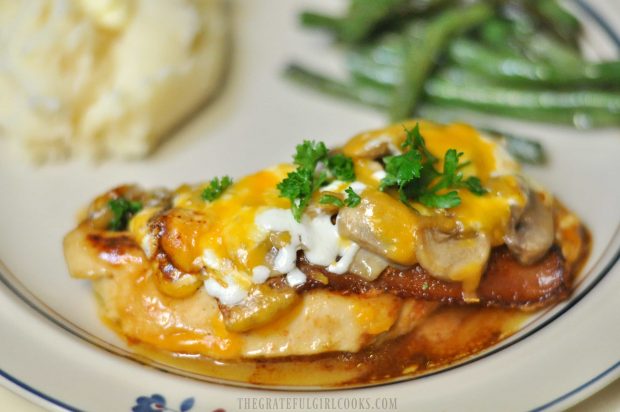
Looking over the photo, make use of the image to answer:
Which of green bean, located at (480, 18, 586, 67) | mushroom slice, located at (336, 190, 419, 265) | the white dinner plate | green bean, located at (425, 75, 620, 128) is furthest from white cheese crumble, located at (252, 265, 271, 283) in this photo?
green bean, located at (480, 18, 586, 67)

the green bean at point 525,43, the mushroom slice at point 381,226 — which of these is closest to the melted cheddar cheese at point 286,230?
the mushroom slice at point 381,226

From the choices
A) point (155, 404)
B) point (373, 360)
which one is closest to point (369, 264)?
point (373, 360)

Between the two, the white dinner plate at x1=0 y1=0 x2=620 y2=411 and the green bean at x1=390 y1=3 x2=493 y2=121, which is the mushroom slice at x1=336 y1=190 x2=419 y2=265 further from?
the green bean at x1=390 y1=3 x2=493 y2=121

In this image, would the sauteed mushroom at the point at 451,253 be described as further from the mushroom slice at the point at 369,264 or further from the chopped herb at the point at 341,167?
the chopped herb at the point at 341,167

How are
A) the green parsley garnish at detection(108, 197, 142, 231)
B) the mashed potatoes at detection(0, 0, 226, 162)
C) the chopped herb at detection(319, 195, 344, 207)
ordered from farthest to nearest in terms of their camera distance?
the mashed potatoes at detection(0, 0, 226, 162) → the green parsley garnish at detection(108, 197, 142, 231) → the chopped herb at detection(319, 195, 344, 207)

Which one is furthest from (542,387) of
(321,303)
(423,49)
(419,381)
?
(423,49)

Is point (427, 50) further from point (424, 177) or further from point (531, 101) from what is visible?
point (424, 177)
